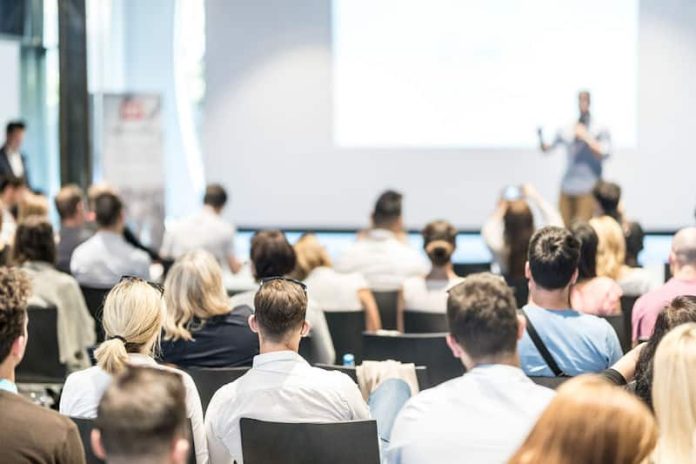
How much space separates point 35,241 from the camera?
5945mm

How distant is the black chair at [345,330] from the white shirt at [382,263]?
1.08 meters

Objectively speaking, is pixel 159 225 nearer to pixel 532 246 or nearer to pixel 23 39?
pixel 23 39

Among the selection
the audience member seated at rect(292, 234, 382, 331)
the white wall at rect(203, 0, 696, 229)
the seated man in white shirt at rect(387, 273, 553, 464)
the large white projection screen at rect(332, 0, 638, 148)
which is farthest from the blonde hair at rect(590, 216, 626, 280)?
the white wall at rect(203, 0, 696, 229)

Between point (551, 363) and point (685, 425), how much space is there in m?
1.35

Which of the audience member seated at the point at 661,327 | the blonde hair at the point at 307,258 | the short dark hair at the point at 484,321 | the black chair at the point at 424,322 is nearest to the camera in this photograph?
the short dark hair at the point at 484,321

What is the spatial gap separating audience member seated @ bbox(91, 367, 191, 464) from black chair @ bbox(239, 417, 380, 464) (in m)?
1.08

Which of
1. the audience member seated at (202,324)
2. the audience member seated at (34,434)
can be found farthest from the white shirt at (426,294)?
the audience member seated at (34,434)

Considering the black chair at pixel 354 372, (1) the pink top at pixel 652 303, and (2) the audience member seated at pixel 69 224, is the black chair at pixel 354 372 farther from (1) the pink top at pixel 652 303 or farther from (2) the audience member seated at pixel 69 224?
(2) the audience member seated at pixel 69 224

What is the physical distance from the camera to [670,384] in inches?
101

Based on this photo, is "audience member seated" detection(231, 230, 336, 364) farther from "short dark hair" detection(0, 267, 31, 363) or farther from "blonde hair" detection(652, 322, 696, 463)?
"blonde hair" detection(652, 322, 696, 463)

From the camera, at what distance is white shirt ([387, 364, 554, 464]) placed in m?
2.51

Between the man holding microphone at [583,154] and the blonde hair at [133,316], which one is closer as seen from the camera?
the blonde hair at [133,316]

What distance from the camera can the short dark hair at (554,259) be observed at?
160 inches

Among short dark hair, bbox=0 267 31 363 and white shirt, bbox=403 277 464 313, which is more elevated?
short dark hair, bbox=0 267 31 363
